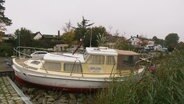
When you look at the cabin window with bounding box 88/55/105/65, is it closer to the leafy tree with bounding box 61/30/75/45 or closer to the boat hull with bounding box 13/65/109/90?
the boat hull with bounding box 13/65/109/90

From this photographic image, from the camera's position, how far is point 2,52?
118 feet

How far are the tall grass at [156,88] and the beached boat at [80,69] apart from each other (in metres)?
5.73

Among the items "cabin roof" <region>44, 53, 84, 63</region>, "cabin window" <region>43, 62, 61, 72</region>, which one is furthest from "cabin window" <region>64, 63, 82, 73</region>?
"cabin window" <region>43, 62, 61, 72</region>

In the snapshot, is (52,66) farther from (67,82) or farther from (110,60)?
(110,60)

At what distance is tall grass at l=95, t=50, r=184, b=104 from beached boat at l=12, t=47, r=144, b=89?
5.73 metres

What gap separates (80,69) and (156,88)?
853cm

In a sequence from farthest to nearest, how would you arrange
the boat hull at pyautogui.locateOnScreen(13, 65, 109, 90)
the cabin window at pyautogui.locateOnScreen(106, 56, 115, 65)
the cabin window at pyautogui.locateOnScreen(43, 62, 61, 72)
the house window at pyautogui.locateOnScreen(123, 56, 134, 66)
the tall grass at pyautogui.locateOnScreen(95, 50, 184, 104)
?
the house window at pyautogui.locateOnScreen(123, 56, 134, 66), the cabin window at pyautogui.locateOnScreen(106, 56, 115, 65), the cabin window at pyautogui.locateOnScreen(43, 62, 61, 72), the boat hull at pyautogui.locateOnScreen(13, 65, 109, 90), the tall grass at pyautogui.locateOnScreen(95, 50, 184, 104)

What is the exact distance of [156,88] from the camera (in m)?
8.48

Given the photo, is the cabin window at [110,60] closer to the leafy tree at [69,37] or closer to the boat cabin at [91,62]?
the boat cabin at [91,62]

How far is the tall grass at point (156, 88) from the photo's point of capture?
8008 mm

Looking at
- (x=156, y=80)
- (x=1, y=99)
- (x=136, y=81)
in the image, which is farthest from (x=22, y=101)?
(x=156, y=80)

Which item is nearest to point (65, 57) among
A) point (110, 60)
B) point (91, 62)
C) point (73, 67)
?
point (73, 67)

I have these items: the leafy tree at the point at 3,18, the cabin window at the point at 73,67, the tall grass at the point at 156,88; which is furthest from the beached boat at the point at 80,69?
the leafy tree at the point at 3,18

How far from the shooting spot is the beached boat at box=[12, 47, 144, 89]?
1636cm
